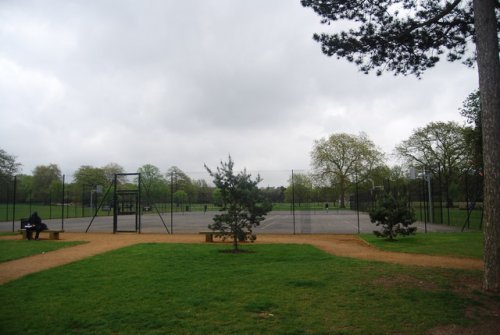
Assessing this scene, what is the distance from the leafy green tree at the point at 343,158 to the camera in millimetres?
57019

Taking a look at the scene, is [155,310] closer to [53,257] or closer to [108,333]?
[108,333]

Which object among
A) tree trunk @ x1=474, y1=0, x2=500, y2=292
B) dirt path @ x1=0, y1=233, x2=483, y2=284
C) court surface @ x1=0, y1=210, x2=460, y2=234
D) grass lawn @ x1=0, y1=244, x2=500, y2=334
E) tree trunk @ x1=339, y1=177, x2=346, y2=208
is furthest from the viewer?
tree trunk @ x1=339, y1=177, x2=346, y2=208

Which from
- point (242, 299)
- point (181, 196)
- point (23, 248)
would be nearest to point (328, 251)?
point (242, 299)

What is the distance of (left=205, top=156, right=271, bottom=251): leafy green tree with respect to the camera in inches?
492

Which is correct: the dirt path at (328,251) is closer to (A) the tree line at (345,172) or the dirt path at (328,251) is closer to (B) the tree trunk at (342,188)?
(A) the tree line at (345,172)

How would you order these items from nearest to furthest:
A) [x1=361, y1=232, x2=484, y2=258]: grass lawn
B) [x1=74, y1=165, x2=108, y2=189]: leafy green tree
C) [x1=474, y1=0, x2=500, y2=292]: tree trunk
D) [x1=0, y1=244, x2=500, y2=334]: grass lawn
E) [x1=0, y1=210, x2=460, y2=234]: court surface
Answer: [x1=0, y1=244, x2=500, y2=334]: grass lawn → [x1=474, y1=0, x2=500, y2=292]: tree trunk → [x1=361, y1=232, x2=484, y2=258]: grass lawn → [x1=0, y1=210, x2=460, y2=234]: court surface → [x1=74, y1=165, x2=108, y2=189]: leafy green tree

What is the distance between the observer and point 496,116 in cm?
665

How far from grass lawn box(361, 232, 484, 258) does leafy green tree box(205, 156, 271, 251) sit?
4.64 metres

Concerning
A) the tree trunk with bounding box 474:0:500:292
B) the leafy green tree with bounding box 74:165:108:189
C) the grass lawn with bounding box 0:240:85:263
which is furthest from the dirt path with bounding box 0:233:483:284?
the leafy green tree with bounding box 74:165:108:189

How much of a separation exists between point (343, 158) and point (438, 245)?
45363 mm

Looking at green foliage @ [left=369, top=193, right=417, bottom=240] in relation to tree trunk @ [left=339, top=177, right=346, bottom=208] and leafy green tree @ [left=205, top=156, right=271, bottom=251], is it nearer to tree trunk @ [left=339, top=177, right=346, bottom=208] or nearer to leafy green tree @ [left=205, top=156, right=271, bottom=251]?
leafy green tree @ [left=205, top=156, right=271, bottom=251]

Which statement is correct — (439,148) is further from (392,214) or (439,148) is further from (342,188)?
(392,214)

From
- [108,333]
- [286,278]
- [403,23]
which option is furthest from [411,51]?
[108,333]

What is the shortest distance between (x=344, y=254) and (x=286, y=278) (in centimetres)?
464
